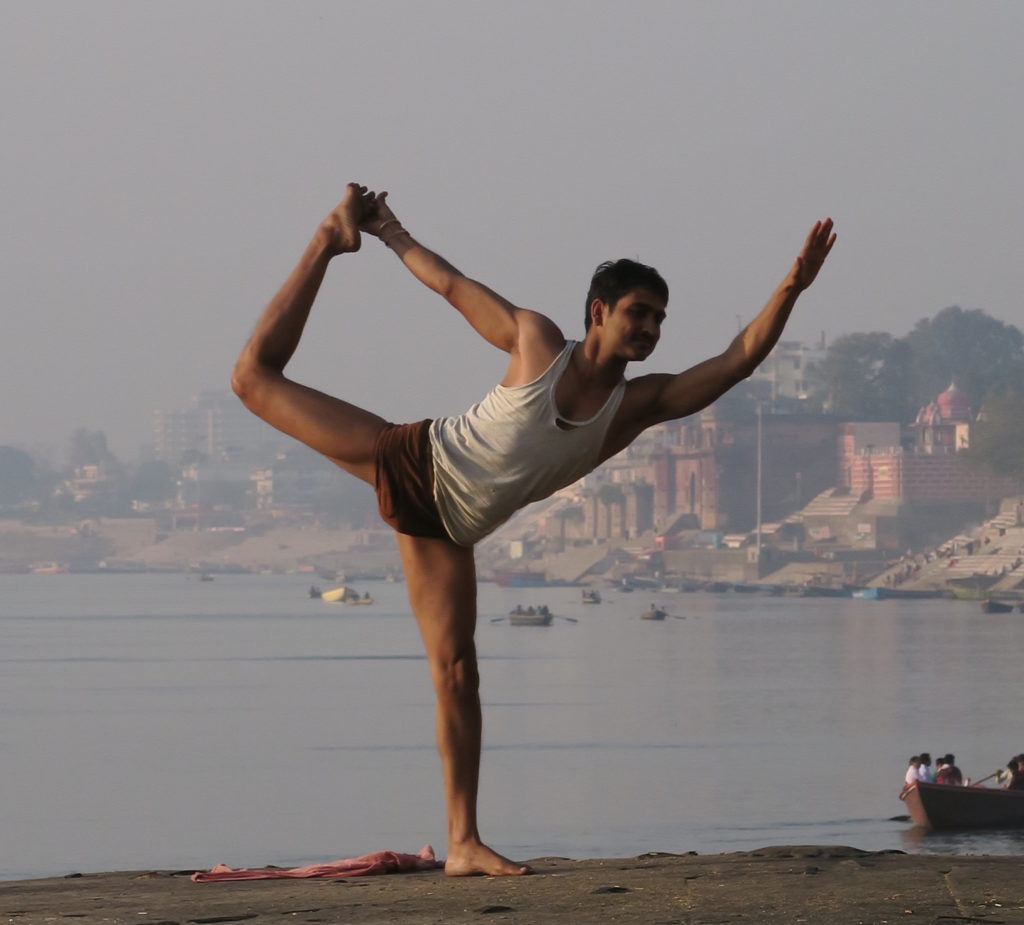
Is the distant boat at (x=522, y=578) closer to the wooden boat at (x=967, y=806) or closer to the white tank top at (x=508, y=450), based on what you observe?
the wooden boat at (x=967, y=806)

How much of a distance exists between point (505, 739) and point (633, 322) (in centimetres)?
2608

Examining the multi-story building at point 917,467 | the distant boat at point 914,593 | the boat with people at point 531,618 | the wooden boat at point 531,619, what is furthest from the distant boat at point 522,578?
A: the wooden boat at point 531,619

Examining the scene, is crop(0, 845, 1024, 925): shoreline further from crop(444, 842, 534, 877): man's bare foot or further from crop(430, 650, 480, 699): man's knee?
crop(430, 650, 480, 699): man's knee

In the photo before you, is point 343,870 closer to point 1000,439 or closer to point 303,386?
point 303,386

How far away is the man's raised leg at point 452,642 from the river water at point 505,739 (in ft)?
43.9

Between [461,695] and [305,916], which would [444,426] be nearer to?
[461,695]

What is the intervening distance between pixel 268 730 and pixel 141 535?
125763 mm

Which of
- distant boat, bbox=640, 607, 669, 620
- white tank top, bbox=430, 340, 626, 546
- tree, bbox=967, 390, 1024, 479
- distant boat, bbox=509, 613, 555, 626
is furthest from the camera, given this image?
tree, bbox=967, 390, 1024, 479

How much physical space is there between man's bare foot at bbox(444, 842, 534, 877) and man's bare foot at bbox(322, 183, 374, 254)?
1021 mm

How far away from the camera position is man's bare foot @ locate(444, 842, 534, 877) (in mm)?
3266

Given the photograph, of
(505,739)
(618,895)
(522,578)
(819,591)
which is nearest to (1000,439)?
(819,591)

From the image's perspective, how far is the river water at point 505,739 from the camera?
19156 mm

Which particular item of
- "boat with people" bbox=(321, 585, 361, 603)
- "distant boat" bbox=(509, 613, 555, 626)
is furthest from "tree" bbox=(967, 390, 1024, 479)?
"distant boat" bbox=(509, 613, 555, 626)

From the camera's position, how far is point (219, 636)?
5991 cm
